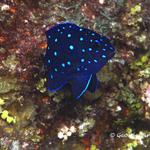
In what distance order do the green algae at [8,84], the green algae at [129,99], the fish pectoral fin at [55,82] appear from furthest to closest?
the green algae at [129,99], the green algae at [8,84], the fish pectoral fin at [55,82]

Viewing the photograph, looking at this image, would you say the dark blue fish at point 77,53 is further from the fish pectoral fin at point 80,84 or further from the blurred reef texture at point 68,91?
the blurred reef texture at point 68,91

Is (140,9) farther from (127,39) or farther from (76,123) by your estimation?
(76,123)

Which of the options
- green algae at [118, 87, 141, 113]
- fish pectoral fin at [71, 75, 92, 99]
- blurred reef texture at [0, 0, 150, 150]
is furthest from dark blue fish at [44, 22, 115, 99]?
green algae at [118, 87, 141, 113]

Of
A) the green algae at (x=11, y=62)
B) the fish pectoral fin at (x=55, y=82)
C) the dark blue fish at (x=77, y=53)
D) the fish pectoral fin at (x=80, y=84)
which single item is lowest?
the fish pectoral fin at (x=80, y=84)

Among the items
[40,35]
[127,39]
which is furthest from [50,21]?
[127,39]

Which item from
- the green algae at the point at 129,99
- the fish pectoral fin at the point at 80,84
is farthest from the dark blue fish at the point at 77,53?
the green algae at the point at 129,99

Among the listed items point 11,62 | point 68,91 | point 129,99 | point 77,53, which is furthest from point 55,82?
point 129,99
